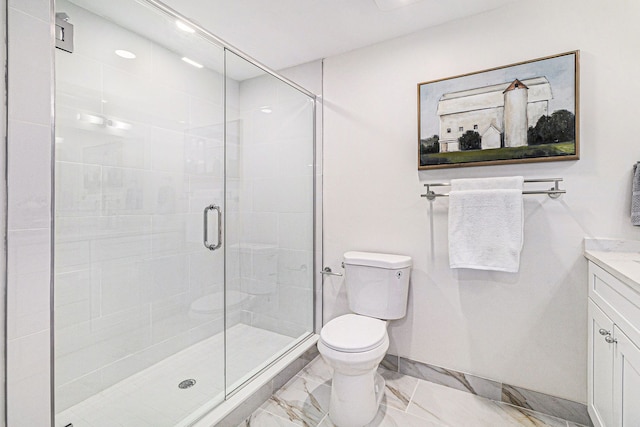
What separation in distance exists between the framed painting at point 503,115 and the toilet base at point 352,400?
50.4 inches

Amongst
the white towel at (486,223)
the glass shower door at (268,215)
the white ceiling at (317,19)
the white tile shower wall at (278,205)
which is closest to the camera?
the white towel at (486,223)

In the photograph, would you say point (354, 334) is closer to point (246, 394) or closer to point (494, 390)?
point (246, 394)

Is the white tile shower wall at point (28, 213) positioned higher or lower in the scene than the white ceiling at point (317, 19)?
lower

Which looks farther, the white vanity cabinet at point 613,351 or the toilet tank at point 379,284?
the toilet tank at point 379,284

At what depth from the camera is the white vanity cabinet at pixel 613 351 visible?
3.23 ft

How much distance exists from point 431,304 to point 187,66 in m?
2.07

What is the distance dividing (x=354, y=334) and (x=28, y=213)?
143 centimetres

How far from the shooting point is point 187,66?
1.82 meters

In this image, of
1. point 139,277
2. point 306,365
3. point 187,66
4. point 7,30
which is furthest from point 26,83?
point 306,365

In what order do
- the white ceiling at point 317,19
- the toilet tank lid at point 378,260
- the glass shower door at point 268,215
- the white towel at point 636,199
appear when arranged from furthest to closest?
the glass shower door at point 268,215
the toilet tank lid at point 378,260
the white ceiling at point 317,19
the white towel at point 636,199

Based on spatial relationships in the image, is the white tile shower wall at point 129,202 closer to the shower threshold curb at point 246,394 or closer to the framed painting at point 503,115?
the shower threshold curb at point 246,394

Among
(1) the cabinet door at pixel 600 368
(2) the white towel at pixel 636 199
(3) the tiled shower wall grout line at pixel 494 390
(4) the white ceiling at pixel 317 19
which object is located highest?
(4) the white ceiling at pixel 317 19

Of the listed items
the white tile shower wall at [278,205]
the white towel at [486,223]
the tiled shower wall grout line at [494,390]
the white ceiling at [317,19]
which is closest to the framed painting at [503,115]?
the white towel at [486,223]

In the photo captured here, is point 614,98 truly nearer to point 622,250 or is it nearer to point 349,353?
point 622,250
